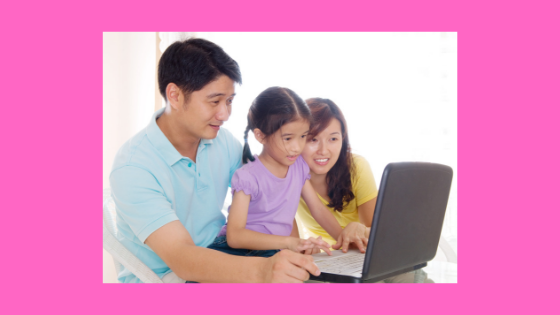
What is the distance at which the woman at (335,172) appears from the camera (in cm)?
173

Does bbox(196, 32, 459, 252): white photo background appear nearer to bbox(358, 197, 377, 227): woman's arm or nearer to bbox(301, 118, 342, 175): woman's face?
bbox(358, 197, 377, 227): woman's arm

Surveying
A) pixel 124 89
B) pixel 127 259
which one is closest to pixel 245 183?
pixel 127 259

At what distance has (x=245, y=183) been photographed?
1.47m

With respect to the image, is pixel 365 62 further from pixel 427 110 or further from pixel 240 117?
pixel 240 117

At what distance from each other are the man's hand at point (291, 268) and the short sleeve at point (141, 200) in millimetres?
407

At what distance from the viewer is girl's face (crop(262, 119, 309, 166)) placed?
1.50 m

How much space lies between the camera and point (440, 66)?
3678 mm

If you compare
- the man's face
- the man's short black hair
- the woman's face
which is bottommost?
the woman's face

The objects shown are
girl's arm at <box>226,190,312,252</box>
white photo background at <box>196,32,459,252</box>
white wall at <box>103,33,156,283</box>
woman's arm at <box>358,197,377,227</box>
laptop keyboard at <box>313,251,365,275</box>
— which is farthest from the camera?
white photo background at <box>196,32,459,252</box>

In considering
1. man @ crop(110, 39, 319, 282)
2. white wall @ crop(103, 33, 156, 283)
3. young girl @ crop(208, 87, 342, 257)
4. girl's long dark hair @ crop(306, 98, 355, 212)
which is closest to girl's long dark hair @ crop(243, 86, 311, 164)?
young girl @ crop(208, 87, 342, 257)

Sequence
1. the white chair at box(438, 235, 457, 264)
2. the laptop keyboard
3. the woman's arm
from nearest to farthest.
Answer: the laptop keyboard, the white chair at box(438, 235, 457, 264), the woman's arm

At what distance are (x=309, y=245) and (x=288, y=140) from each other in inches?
18.1

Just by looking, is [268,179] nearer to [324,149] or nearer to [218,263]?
[324,149]

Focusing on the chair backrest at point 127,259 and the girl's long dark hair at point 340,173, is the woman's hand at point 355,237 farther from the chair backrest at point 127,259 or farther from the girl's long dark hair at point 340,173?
the chair backrest at point 127,259
